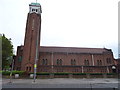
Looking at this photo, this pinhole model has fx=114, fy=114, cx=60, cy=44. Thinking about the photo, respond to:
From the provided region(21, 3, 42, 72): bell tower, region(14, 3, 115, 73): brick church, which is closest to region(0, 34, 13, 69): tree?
region(21, 3, 42, 72): bell tower

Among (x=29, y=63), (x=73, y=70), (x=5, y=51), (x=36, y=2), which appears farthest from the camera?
(x=36, y=2)

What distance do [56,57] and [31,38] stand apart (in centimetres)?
1209

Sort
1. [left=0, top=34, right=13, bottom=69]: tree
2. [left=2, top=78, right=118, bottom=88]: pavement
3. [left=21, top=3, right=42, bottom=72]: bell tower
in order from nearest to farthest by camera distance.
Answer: [left=2, top=78, right=118, bottom=88]: pavement → [left=0, top=34, right=13, bottom=69]: tree → [left=21, top=3, right=42, bottom=72]: bell tower

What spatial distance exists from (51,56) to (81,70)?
41.0ft

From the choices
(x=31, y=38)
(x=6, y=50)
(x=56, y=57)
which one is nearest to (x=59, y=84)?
(x=6, y=50)

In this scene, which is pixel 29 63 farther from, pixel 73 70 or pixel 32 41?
pixel 73 70

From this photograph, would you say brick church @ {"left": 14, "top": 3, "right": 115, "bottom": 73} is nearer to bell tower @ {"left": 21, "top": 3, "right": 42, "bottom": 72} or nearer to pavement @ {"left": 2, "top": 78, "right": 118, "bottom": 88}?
bell tower @ {"left": 21, "top": 3, "right": 42, "bottom": 72}

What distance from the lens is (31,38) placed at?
40.2 metres

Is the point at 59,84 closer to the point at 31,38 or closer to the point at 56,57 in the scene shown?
the point at 31,38

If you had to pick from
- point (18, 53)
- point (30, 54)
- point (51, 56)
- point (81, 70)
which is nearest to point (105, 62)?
point (81, 70)

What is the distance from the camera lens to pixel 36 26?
1639 inches

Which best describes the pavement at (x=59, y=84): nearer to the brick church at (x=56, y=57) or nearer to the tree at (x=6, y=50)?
the tree at (x=6, y=50)

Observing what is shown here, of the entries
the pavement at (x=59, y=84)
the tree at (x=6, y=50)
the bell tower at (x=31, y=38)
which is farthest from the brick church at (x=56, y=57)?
the pavement at (x=59, y=84)

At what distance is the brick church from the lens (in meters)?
40.4
